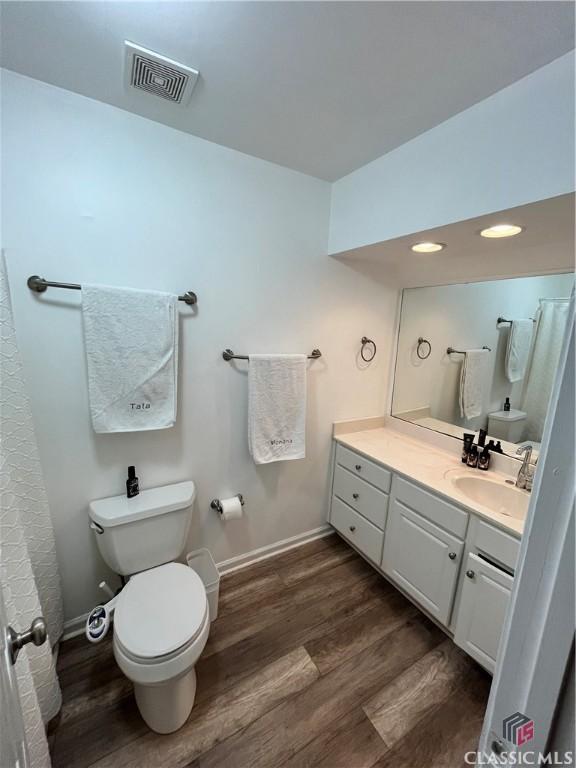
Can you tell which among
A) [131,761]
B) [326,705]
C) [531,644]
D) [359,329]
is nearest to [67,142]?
[359,329]

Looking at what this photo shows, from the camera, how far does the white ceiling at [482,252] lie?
1105 mm

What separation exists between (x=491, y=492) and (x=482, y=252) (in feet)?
4.01

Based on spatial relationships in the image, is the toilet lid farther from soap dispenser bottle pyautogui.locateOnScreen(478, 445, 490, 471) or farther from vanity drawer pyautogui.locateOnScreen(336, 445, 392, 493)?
soap dispenser bottle pyautogui.locateOnScreen(478, 445, 490, 471)

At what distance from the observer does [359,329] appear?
2.09 m

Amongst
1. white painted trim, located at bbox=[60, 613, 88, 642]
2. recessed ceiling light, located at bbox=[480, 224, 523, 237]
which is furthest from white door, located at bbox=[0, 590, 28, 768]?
recessed ceiling light, located at bbox=[480, 224, 523, 237]

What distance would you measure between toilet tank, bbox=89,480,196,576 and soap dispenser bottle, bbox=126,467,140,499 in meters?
0.02

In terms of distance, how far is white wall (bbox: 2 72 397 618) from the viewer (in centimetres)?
120

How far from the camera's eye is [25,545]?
1.04m

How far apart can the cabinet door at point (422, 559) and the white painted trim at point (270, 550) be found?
56 centimetres

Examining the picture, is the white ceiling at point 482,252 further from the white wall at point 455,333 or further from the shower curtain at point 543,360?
the shower curtain at point 543,360

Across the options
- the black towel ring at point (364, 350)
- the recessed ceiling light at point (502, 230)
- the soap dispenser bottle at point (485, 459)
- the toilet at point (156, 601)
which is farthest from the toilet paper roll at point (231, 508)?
the recessed ceiling light at point (502, 230)

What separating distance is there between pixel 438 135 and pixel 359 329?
1064mm

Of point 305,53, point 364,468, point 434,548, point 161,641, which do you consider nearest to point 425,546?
point 434,548

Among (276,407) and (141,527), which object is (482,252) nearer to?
(276,407)
